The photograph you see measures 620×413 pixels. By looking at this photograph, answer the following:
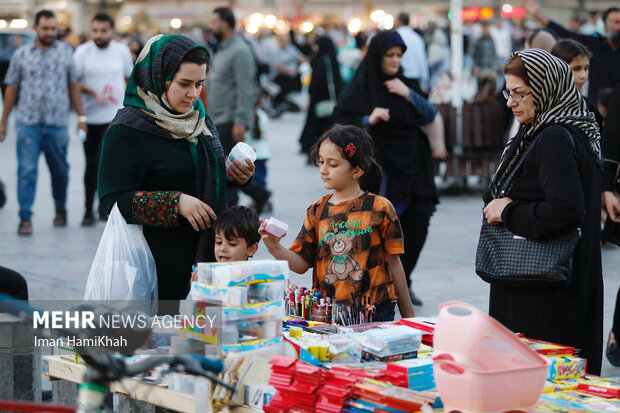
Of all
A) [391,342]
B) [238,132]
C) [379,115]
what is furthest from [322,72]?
[391,342]

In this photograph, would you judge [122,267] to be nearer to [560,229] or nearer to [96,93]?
[560,229]

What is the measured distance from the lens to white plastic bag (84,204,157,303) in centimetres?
422

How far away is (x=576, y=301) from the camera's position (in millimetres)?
4273

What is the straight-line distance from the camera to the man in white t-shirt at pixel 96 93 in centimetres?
1050

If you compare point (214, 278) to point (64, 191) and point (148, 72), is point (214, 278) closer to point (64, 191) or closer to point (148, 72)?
point (148, 72)

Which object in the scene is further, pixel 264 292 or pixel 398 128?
pixel 398 128

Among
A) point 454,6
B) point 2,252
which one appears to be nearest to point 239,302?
point 2,252

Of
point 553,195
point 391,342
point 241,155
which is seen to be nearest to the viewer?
point 391,342

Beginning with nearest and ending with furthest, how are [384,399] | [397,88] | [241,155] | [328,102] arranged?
[384,399] < [241,155] < [397,88] < [328,102]

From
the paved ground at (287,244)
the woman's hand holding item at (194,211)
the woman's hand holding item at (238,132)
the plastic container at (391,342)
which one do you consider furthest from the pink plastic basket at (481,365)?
the woman's hand holding item at (238,132)

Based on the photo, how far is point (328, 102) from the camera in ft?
49.5

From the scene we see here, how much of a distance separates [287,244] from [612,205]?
12.2ft

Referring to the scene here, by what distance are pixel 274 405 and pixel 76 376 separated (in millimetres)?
967

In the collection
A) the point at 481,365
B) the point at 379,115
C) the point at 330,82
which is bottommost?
the point at 481,365
